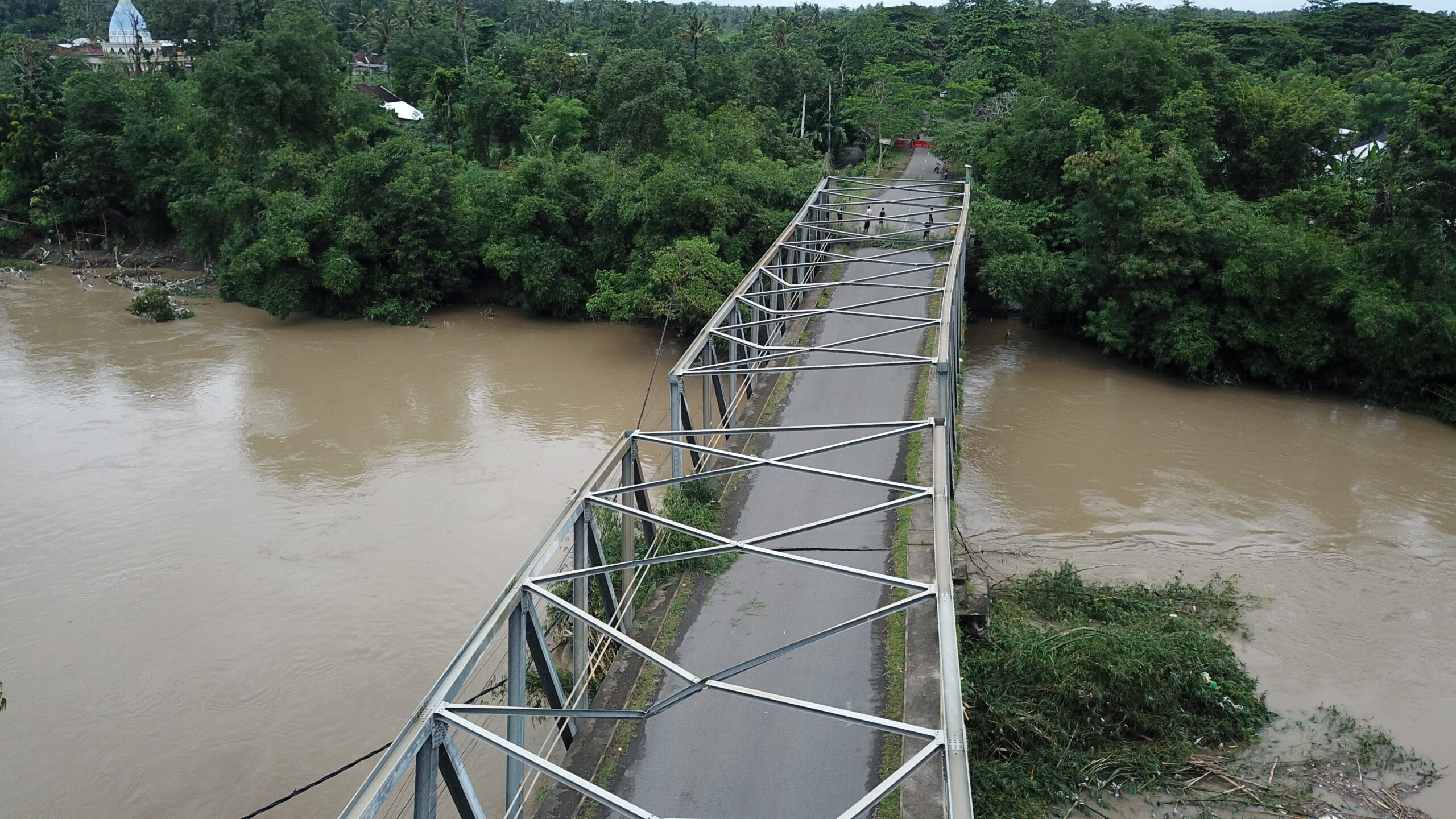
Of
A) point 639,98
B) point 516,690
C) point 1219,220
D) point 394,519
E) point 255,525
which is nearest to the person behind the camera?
point 516,690

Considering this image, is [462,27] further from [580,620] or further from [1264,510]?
[580,620]

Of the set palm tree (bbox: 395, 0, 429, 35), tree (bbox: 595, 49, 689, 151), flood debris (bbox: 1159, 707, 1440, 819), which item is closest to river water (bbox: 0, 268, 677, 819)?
flood debris (bbox: 1159, 707, 1440, 819)

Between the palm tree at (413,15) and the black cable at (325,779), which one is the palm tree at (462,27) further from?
the black cable at (325,779)

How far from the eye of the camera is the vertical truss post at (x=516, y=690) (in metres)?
6.79

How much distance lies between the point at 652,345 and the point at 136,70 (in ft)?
128

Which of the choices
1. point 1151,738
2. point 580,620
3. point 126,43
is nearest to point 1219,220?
point 1151,738

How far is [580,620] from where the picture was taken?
7.98 metres

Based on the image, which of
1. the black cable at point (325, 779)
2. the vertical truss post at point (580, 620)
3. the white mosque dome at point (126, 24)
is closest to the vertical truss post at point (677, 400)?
the vertical truss post at point (580, 620)

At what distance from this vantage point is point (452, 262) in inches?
1052

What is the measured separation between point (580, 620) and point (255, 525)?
10077 millimetres

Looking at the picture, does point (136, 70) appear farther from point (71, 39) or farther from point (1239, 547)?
point (1239, 547)

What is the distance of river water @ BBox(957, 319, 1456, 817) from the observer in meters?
12.1

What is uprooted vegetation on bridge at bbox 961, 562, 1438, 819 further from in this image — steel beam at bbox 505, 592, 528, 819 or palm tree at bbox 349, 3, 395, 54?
palm tree at bbox 349, 3, 395, 54

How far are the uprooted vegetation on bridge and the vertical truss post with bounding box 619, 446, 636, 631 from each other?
3.51 meters
